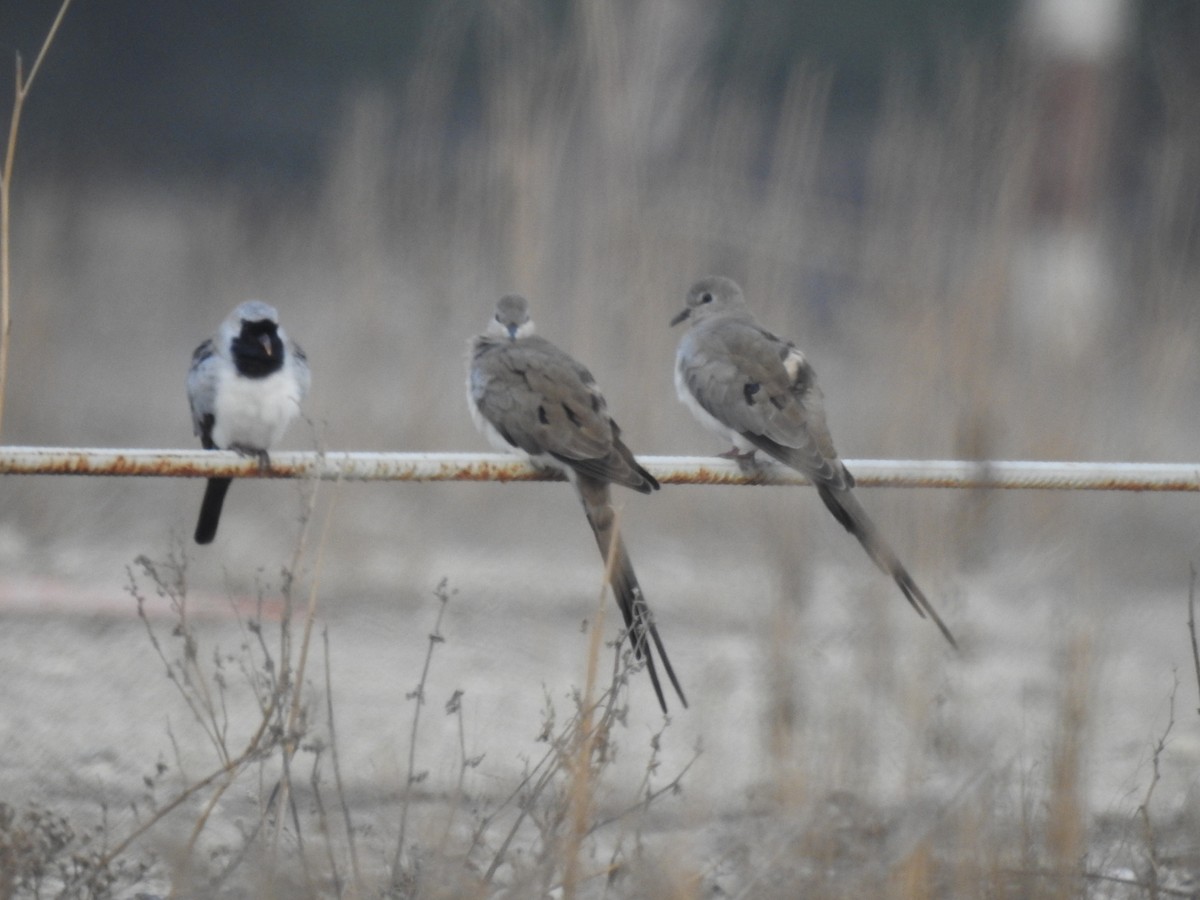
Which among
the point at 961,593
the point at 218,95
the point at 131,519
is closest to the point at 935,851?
the point at 961,593

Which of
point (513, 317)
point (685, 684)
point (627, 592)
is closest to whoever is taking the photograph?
point (627, 592)

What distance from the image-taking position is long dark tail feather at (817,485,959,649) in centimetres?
246

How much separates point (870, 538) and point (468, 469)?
0.81 m

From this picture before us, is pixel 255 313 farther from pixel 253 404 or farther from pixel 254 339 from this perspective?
pixel 253 404

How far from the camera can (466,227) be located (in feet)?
18.7

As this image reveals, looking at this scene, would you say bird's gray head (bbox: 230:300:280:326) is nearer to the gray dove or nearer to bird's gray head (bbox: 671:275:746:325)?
the gray dove

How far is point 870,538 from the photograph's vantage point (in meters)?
2.85

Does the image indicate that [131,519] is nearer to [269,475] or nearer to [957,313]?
[957,313]

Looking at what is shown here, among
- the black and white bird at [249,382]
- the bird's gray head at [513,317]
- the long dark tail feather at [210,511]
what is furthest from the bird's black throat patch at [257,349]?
the bird's gray head at [513,317]

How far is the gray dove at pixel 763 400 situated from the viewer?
3000 millimetres

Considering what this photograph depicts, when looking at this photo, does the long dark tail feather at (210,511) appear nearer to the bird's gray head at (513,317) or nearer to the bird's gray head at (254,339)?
the bird's gray head at (254,339)

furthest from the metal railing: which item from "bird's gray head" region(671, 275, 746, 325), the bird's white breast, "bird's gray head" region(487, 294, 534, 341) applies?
"bird's gray head" region(671, 275, 746, 325)

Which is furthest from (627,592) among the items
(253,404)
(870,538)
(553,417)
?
(253,404)

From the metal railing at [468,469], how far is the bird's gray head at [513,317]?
4.59ft
